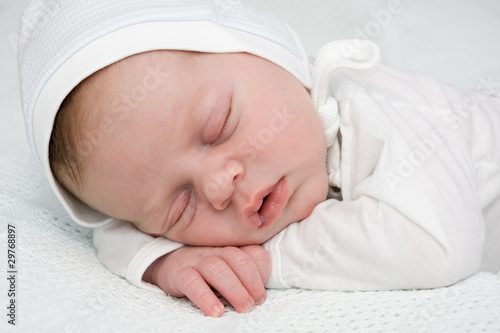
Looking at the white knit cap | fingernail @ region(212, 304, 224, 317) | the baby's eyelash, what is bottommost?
fingernail @ region(212, 304, 224, 317)

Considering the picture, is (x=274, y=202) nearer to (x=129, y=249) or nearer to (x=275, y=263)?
(x=275, y=263)

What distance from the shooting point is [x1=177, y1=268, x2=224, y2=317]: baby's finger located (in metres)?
0.99

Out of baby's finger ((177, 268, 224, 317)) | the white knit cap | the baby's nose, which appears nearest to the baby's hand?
baby's finger ((177, 268, 224, 317))

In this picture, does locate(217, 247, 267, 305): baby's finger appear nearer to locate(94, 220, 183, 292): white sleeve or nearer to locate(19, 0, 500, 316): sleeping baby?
locate(19, 0, 500, 316): sleeping baby

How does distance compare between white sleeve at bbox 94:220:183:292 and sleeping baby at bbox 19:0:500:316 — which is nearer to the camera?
sleeping baby at bbox 19:0:500:316

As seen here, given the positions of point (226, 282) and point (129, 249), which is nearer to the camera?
point (226, 282)

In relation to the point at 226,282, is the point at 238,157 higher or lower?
higher

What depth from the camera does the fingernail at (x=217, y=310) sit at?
989 mm

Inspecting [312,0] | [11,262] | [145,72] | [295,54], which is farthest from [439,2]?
[11,262]

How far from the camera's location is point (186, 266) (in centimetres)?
111

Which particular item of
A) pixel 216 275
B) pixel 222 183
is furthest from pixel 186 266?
pixel 222 183

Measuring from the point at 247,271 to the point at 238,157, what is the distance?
0.67ft

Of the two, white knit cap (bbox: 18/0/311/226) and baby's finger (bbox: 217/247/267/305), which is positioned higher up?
white knit cap (bbox: 18/0/311/226)

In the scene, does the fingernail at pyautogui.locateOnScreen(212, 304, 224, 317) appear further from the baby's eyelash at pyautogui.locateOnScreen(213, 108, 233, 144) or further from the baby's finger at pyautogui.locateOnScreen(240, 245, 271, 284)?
the baby's eyelash at pyautogui.locateOnScreen(213, 108, 233, 144)
